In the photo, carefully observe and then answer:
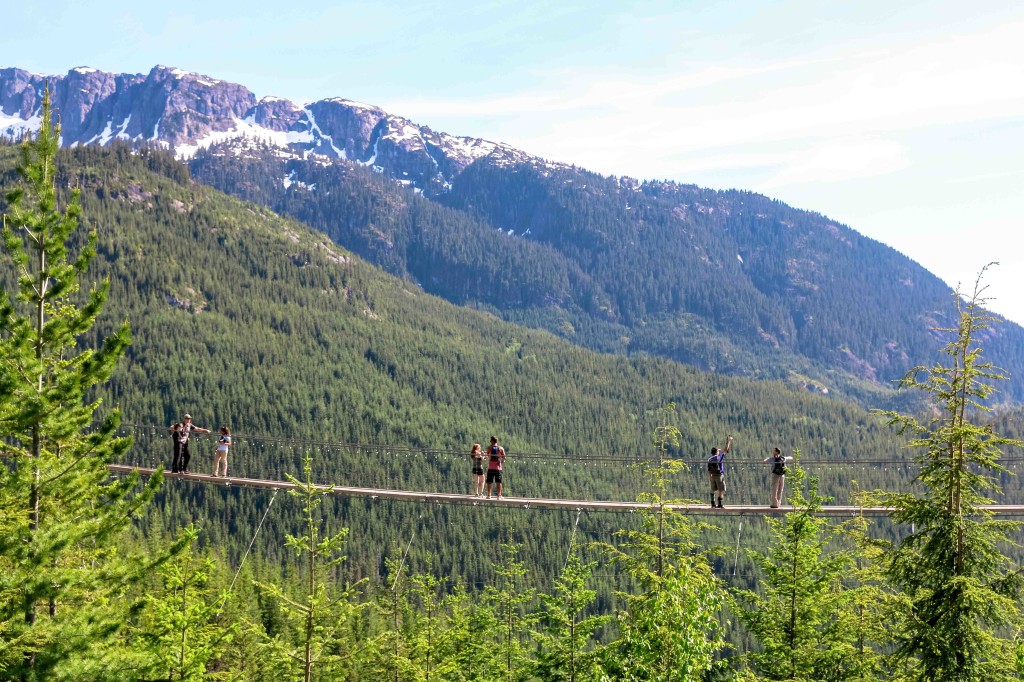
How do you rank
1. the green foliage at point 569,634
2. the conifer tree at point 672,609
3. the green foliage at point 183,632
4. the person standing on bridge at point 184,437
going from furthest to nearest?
1. the person standing on bridge at point 184,437
2. the green foliage at point 569,634
3. the green foliage at point 183,632
4. the conifer tree at point 672,609

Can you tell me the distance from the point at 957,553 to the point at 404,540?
4454 inches

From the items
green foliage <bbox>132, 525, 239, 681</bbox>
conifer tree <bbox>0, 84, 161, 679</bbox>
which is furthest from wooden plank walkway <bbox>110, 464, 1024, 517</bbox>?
conifer tree <bbox>0, 84, 161, 679</bbox>

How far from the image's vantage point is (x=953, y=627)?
47.7 feet

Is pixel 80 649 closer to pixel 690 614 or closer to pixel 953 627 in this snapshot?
pixel 690 614

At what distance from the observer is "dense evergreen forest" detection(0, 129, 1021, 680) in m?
17.3

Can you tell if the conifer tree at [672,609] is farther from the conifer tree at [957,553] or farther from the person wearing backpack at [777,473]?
the person wearing backpack at [777,473]

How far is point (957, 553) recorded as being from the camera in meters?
15.0

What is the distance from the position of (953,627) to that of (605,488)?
484 feet

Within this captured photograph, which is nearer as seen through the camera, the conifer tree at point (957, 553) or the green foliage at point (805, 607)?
the conifer tree at point (957, 553)

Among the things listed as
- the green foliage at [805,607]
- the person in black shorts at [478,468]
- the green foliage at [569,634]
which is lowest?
the green foliage at [569,634]

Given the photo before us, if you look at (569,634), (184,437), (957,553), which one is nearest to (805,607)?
(957,553)

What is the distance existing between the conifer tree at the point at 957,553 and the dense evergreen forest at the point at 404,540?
0.96 feet

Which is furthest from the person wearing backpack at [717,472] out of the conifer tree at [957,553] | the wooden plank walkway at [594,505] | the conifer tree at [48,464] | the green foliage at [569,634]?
the conifer tree at [48,464]

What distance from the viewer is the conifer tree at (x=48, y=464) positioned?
16156 millimetres
